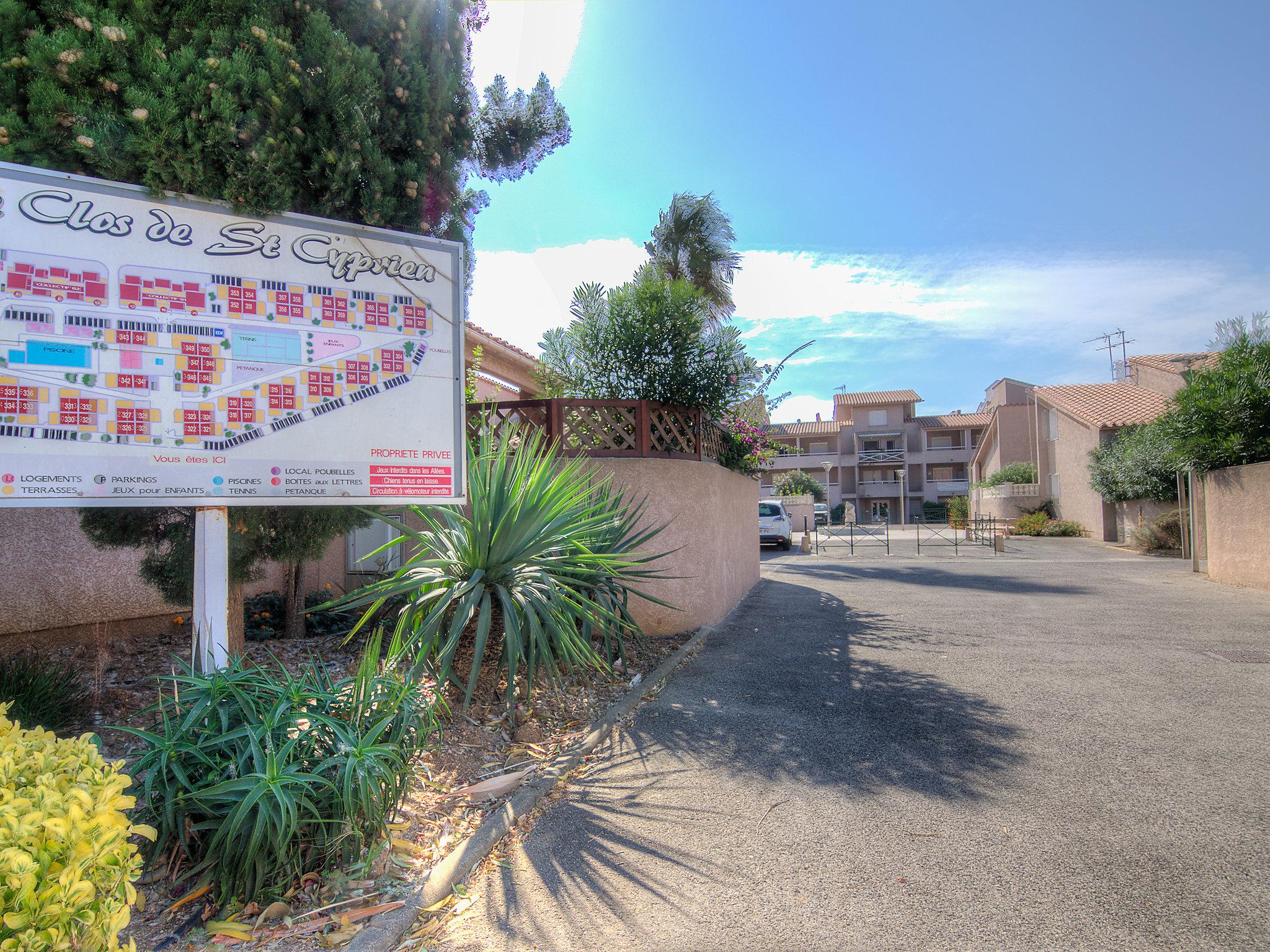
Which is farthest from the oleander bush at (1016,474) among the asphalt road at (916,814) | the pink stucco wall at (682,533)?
the pink stucco wall at (682,533)

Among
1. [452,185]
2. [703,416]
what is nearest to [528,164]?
[703,416]

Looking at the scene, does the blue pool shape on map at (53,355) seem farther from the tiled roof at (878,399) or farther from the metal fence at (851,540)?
the tiled roof at (878,399)

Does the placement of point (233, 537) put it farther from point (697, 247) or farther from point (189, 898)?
point (697, 247)

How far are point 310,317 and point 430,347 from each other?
0.70m

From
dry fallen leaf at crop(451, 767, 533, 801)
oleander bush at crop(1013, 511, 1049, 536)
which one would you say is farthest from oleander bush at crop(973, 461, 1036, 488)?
dry fallen leaf at crop(451, 767, 533, 801)

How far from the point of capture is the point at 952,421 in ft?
191

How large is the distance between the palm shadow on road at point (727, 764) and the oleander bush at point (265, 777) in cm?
69

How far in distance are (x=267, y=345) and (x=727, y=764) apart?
359 centimetres

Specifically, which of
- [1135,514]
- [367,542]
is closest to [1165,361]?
[1135,514]

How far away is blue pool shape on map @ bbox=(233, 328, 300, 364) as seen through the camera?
3.91 metres

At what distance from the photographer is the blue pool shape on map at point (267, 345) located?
391cm

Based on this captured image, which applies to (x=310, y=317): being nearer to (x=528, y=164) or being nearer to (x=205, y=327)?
(x=205, y=327)

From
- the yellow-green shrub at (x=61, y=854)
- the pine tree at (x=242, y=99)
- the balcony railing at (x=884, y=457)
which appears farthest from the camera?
the balcony railing at (x=884, y=457)

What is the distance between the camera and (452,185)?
500 cm
